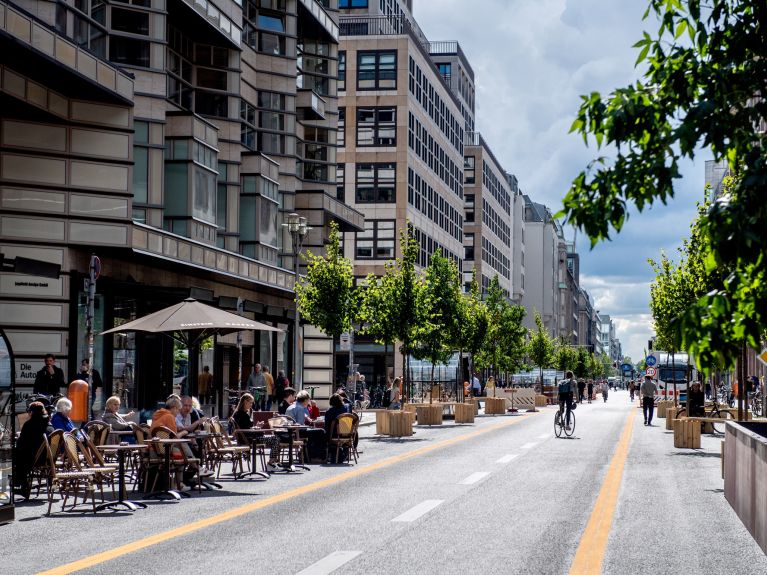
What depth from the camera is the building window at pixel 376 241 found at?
79312 mm

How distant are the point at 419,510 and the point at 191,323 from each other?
8419 mm

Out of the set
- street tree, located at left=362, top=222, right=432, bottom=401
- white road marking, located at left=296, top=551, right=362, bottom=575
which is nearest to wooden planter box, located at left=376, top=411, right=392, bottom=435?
street tree, located at left=362, top=222, right=432, bottom=401

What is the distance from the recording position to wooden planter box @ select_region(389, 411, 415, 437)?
34438 mm

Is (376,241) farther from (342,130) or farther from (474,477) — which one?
(474,477)

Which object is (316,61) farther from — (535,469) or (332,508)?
(332,508)

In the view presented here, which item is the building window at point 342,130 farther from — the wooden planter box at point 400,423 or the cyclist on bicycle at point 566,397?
the wooden planter box at point 400,423

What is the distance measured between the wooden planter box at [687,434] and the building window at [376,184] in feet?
166

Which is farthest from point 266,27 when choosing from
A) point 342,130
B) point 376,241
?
point 342,130

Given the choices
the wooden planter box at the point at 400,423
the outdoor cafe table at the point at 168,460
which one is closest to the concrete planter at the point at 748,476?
the outdoor cafe table at the point at 168,460

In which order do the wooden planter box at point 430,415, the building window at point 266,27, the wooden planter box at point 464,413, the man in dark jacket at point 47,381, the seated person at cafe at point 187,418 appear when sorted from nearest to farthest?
the seated person at cafe at point 187,418 → the man in dark jacket at point 47,381 → the wooden planter box at point 430,415 → the wooden planter box at point 464,413 → the building window at point 266,27

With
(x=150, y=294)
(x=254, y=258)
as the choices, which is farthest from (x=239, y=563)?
(x=254, y=258)

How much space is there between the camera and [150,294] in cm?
3500

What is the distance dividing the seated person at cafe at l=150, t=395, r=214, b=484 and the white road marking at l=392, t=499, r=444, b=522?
379 centimetres

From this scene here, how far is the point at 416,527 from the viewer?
13508 millimetres
